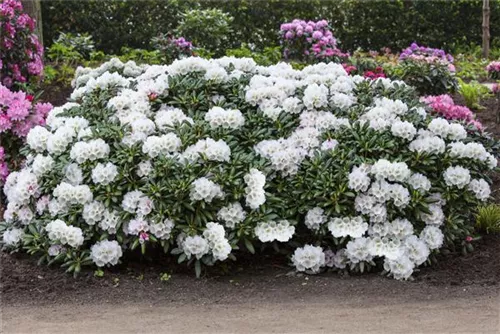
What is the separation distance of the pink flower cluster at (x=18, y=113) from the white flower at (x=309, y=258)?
99.1 inches

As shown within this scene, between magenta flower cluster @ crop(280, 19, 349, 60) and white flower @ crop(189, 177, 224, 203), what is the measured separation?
20.3ft

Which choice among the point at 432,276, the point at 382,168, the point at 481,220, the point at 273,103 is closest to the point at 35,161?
the point at 273,103

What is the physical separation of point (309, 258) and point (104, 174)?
1337mm

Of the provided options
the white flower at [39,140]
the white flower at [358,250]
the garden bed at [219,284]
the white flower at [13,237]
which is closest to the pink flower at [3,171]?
the white flower at [39,140]

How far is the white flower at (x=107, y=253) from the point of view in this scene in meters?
5.06

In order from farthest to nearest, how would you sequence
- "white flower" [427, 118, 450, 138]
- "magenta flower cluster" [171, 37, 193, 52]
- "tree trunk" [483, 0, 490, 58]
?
"tree trunk" [483, 0, 490, 58]
"magenta flower cluster" [171, 37, 193, 52]
"white flower" [427, 118, 450, 138]

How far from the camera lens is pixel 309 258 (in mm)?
5145

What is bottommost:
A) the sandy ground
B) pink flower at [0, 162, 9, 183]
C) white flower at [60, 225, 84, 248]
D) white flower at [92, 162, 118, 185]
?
the sandy ground

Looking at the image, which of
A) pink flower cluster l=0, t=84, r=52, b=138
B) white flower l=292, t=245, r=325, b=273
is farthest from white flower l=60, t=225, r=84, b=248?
pink flower cluster l=0, t=84, r=52, b=138

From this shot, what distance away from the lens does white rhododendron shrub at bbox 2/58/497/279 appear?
5.05 metres

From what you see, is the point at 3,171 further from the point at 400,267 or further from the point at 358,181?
the point at 400,267

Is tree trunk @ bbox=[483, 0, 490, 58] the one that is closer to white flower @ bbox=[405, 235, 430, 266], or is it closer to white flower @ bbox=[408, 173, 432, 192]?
white flower @ bbox=[408, 173, 432, 192]

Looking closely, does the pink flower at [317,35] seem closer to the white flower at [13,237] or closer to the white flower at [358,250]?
the white flower at [358,250]

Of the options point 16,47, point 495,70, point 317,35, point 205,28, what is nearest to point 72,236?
point 16,47
